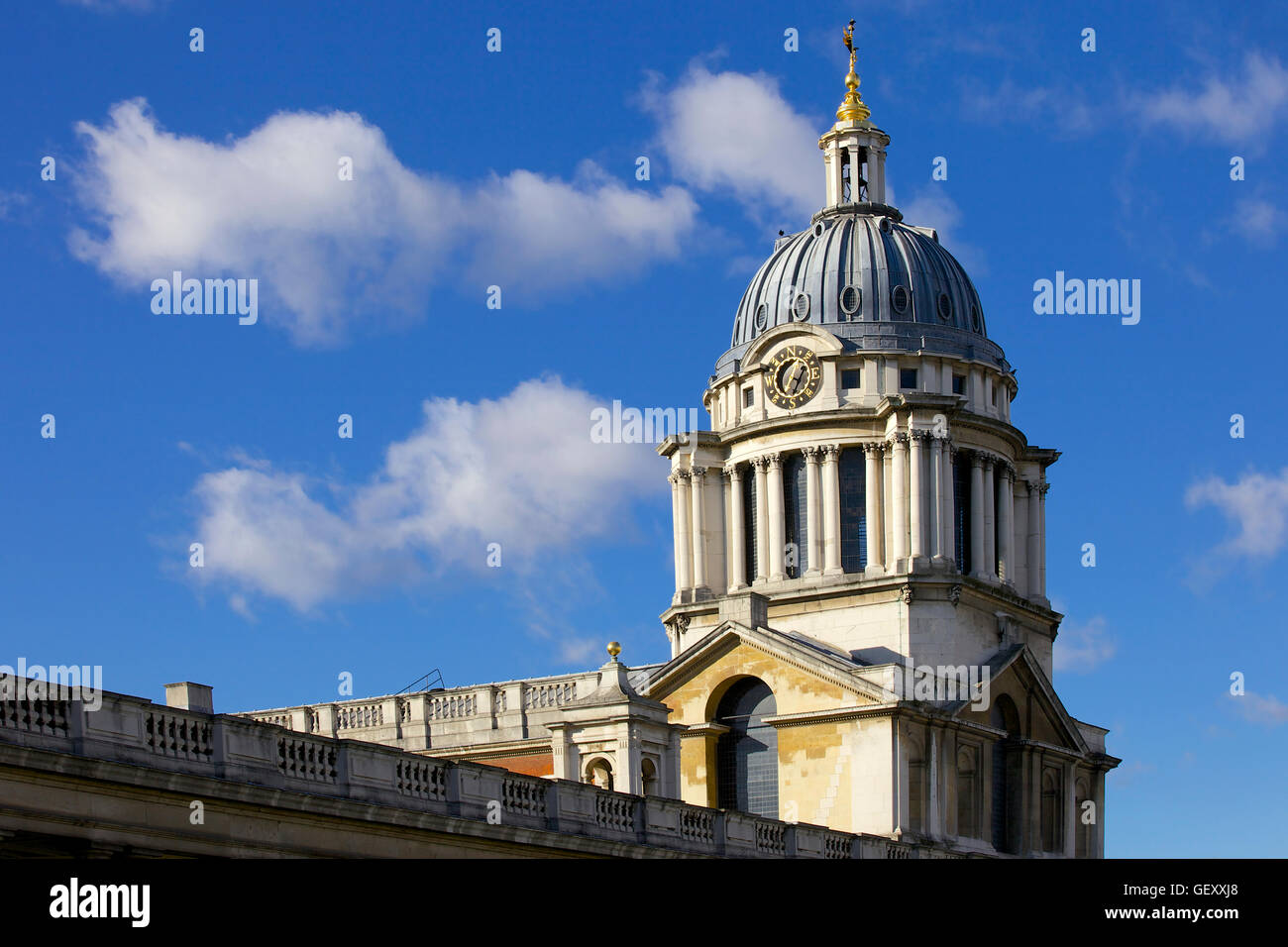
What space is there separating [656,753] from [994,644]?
2555 cm

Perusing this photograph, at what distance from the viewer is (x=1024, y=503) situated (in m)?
82.4

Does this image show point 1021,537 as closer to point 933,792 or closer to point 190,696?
point 933,792

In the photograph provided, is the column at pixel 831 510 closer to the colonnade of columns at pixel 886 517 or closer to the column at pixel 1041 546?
the colonnade of columns at pixel 886 517

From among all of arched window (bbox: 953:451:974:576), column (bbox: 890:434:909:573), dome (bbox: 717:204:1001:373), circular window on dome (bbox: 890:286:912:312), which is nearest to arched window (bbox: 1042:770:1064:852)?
arched window (bbox: 953:451:974:576)

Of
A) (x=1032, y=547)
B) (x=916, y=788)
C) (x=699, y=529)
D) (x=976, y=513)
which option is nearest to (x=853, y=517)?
(x=976, y=513)

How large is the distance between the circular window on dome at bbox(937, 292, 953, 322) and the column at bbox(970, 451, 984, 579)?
5114mm

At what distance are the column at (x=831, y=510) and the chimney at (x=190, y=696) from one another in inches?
1640

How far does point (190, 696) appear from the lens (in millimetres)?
36406

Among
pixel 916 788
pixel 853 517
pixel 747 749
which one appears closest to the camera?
pixel 916 788

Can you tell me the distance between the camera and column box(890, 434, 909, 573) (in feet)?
248

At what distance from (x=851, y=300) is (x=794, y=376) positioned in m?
3.77

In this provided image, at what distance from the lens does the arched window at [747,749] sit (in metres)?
70.9
